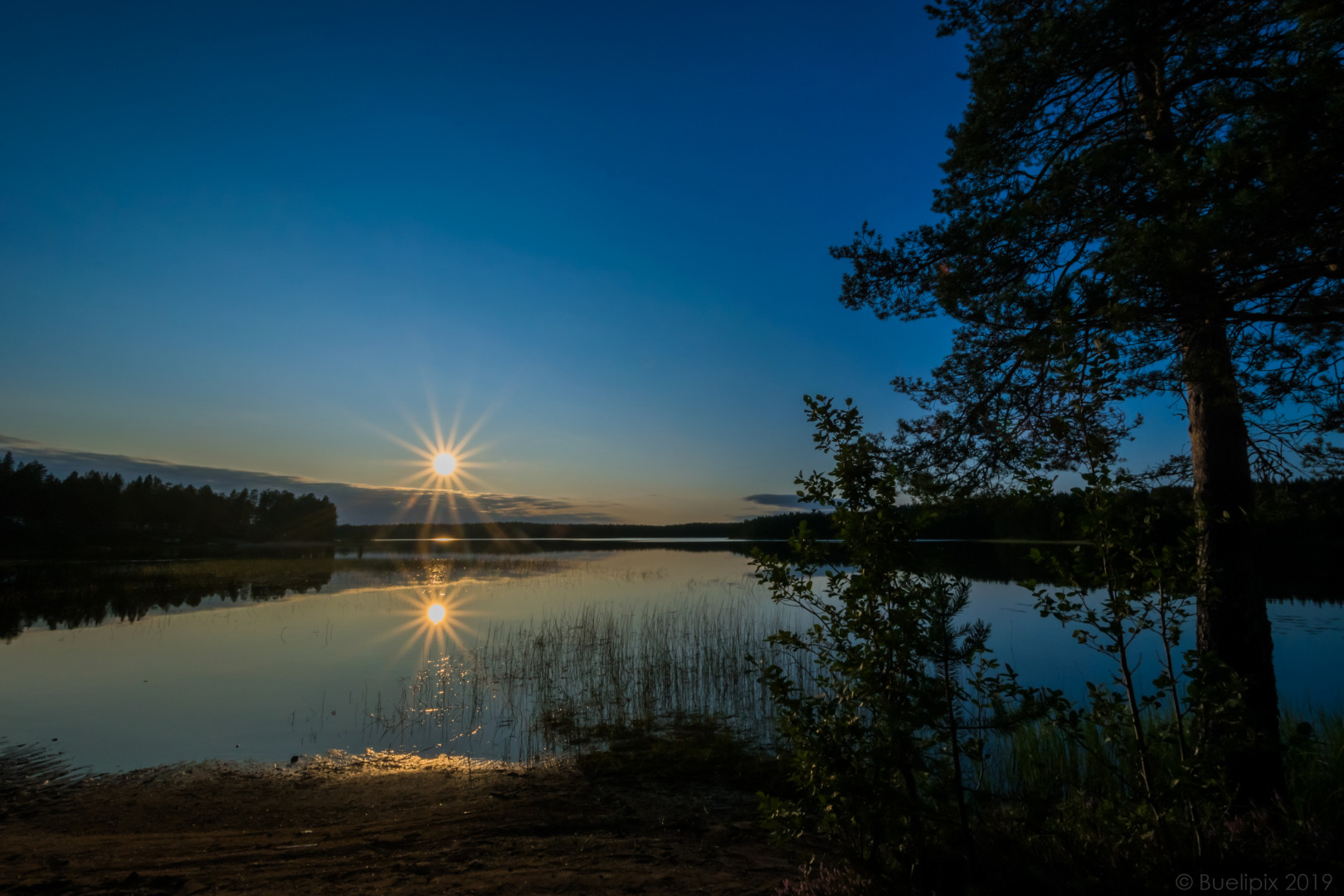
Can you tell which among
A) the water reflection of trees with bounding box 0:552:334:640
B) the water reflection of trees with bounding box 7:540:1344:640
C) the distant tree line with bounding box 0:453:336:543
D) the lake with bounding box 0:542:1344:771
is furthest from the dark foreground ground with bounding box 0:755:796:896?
the distant tree line with bounding box 0:453:336:543

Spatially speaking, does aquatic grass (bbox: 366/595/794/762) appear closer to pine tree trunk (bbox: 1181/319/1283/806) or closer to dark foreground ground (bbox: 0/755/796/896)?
dark foreground ground (bbox: 0/755/796/896)

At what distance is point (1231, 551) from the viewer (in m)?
5.75

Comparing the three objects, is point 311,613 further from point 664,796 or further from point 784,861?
point 784,861

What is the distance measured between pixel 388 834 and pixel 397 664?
9563mm

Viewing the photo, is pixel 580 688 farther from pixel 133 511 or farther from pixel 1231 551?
pixel 133 511

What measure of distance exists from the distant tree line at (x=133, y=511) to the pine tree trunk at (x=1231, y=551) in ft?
287

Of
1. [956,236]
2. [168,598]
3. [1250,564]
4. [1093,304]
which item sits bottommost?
[168,598]

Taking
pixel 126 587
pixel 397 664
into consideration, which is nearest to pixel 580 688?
pixel 397 664

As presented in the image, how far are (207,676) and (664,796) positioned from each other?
1201cm

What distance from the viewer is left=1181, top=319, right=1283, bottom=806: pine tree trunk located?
5.54 metres

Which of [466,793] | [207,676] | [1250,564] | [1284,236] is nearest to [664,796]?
[466,793]

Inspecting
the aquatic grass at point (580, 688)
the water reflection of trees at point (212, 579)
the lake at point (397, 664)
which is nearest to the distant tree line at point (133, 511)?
the water reflection of trees at point (212, 579)

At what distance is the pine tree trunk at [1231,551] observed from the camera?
18.2 ft

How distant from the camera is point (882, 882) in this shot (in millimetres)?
3734
